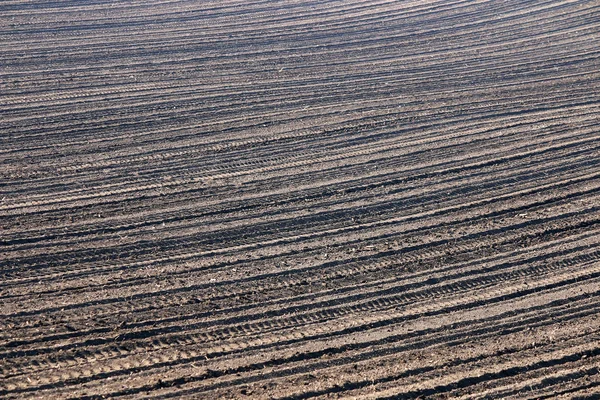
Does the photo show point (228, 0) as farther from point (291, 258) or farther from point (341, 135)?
point (291, 258)

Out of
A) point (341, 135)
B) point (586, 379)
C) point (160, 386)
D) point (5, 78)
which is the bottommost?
point (586, 379)

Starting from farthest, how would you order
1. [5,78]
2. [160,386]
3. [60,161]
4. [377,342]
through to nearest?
[5,78] < [60,161] < [377,342] < [160,386]

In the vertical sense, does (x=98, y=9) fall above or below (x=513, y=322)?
above

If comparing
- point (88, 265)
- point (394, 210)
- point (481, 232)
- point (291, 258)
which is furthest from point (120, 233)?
point (481, 232)

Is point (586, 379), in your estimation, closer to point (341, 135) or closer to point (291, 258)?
point (291, 258)

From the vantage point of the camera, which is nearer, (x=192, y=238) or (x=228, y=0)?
(x=192, y=238)

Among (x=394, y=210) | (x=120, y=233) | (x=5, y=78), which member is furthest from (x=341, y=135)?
(x=5, y=78)

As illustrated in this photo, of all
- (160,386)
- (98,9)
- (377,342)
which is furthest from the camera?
(98,9)
